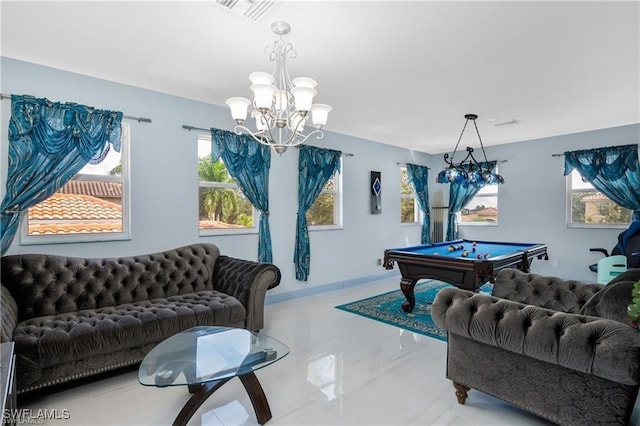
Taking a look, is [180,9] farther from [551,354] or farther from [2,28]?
[551,354]

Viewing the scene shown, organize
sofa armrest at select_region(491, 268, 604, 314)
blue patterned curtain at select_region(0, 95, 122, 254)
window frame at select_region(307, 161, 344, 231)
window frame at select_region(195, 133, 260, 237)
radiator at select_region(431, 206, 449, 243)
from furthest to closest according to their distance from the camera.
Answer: radiator at select_region(431, 206, 449, 243)
window frame at select_region(307, 161, 344, 231)
window frame at select_region(195, 133, 260, 237)
blue patterned curtain at select_region(0, 95, 122, 254)
sofa armrest at select_region(491, 268, 604, 314)

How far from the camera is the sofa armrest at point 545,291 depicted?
2373 mm

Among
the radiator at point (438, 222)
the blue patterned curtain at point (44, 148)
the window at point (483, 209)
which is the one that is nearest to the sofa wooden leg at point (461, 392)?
the blue patterned curtain at point (44, 148)

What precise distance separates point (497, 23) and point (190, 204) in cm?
344

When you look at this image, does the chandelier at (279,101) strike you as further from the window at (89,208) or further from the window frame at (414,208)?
the window frame at (414,208)

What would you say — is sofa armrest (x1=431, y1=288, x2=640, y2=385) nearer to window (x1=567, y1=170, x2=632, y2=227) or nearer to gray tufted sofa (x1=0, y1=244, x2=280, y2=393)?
gray tufted sofa (x1=0, y1=244, x2=280, y2=393)

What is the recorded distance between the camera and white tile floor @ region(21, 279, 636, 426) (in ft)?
6.75

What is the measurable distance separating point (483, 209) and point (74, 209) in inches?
263

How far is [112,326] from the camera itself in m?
2.45

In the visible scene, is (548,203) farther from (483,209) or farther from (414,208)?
(414,208)

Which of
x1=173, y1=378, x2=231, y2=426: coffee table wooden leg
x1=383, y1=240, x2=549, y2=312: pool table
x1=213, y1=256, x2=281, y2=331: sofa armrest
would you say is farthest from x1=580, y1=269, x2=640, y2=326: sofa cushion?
x1=213, y1=256, x2=281, y2=331: sofa armrest

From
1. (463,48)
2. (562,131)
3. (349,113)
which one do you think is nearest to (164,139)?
(349,113)

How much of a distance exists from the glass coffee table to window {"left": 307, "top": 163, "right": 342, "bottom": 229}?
3156mm

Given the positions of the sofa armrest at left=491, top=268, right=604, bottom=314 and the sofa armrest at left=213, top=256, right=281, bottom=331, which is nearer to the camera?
the sofa armrest at left=491, top=268, right=604, bottom=314
